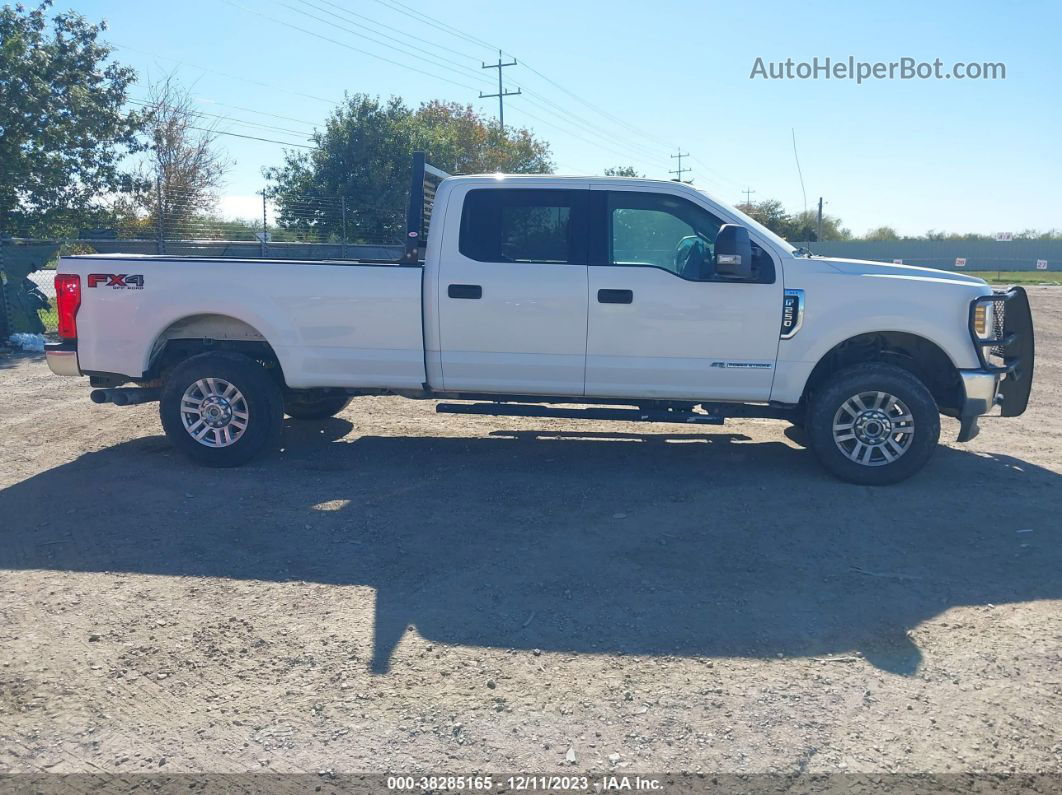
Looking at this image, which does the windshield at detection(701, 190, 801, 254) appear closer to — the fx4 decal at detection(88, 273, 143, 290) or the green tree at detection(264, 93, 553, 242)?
the fx4 decal at detection(88, 273, 143, 290)

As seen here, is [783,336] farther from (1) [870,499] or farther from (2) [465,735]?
(2) [465,735]

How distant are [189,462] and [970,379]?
595 centimetres

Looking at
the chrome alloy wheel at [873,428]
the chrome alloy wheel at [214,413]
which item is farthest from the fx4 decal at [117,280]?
the chrome alloy wheel at [873,428]

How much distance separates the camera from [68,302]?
22.3ft

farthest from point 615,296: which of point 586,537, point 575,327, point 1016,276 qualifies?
point 1016,276

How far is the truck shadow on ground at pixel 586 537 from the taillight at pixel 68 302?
108 cm

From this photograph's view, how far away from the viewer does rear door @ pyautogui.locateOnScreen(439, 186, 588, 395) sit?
21.4ft

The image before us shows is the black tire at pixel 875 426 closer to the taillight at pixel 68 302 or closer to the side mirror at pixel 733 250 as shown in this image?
the side mirror at pixel 733 250

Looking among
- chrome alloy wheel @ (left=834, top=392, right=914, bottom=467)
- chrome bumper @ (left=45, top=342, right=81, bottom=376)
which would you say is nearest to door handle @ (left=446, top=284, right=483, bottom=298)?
chrome alloy wheel @ (left=834, top=392, right=914, bottom=467)

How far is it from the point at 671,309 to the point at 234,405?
344 centimetres

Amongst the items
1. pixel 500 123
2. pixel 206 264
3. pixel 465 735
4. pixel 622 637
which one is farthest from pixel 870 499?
pixel 500 123

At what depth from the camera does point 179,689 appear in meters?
3.64

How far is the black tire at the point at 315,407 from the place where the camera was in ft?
27.0

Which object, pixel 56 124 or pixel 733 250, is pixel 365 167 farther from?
pixel 733 250
